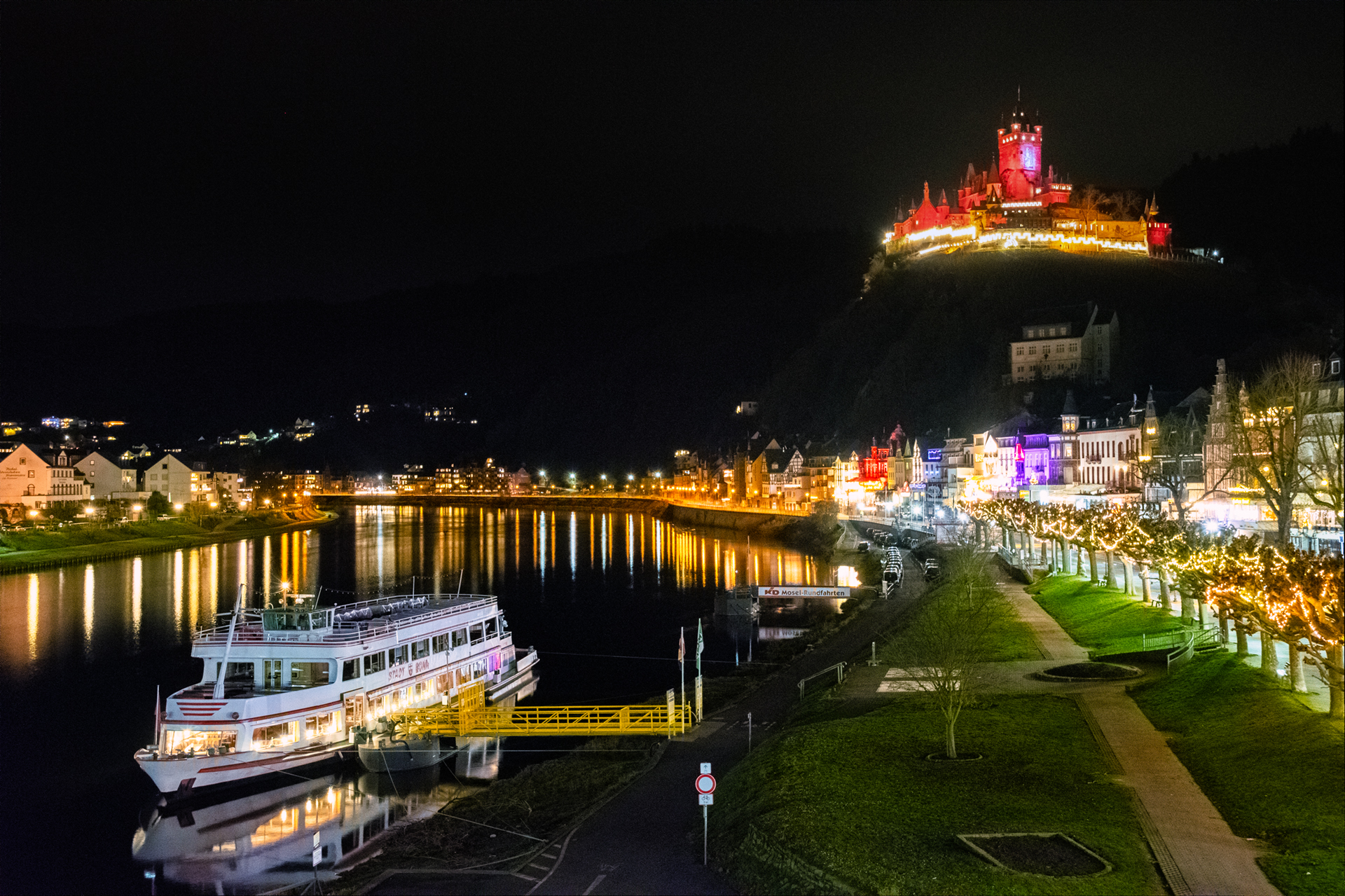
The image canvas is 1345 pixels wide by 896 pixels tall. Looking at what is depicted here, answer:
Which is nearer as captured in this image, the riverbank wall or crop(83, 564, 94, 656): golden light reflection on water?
crop(83, 564, 94, 656): golden light reflection on water

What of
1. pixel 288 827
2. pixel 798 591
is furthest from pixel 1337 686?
pixel 798 591

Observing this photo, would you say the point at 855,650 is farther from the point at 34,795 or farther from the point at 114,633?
the point at 114,633

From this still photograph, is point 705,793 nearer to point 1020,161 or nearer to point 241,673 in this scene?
point 241,673

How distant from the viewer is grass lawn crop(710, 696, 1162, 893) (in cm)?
1814

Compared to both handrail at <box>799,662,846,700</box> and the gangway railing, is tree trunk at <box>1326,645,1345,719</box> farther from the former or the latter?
the gangway railing

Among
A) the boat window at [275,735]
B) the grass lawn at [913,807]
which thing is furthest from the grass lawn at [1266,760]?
the boat window at [275,735]

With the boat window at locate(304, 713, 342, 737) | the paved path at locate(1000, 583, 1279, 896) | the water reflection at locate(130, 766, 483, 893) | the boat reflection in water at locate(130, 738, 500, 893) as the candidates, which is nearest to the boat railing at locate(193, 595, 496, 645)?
the boat window at locate(304, 713, 342, 737)

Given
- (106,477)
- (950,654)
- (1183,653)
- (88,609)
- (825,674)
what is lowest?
(88,609)

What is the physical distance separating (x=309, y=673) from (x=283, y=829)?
19.7ft

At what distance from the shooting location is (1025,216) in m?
158

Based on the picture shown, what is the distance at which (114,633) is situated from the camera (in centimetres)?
5703

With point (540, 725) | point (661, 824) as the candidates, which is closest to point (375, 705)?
point (540, 725)

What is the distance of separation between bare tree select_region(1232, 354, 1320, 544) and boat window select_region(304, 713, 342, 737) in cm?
2936

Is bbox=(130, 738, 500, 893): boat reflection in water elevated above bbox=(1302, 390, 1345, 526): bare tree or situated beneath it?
situated beneath
